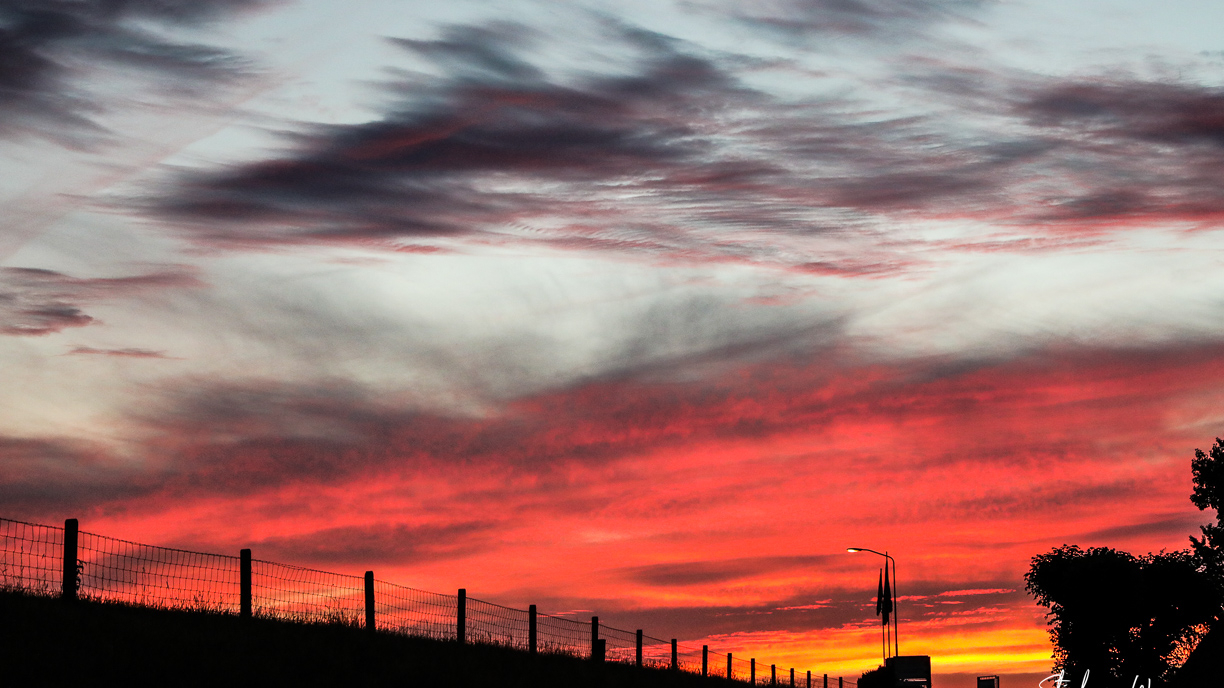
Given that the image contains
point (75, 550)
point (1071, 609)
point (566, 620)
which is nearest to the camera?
point (75, 550)

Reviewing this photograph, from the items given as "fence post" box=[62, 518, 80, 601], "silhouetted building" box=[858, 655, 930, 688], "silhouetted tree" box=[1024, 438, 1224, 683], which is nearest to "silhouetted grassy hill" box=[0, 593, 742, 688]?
"fence post" box=[62, 518, 80, 601]

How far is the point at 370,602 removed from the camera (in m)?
26.2

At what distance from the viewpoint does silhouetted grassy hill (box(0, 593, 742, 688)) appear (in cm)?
1709

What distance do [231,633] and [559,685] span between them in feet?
26.2

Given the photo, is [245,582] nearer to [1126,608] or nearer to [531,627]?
[531,627]

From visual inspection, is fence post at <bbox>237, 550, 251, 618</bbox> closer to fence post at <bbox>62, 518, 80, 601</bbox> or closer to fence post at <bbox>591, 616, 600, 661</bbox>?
fence post at <bbox>62, 518, 80, 601</bbox>

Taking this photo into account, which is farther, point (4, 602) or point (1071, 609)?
point (1071, 609)

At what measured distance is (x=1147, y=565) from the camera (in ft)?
266

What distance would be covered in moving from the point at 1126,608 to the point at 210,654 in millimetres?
76199

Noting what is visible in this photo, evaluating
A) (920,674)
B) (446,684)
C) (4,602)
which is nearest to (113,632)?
(4,602)

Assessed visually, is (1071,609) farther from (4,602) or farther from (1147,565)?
(4,602)

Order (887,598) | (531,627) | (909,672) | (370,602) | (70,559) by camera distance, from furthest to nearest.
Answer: (887,598) < (909,672) < (531,627) < (370,602) < (70,559)

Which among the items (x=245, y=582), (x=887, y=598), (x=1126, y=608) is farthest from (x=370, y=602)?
(x=1126, y=608)

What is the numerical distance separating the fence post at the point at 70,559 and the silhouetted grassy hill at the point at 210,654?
26 cm
